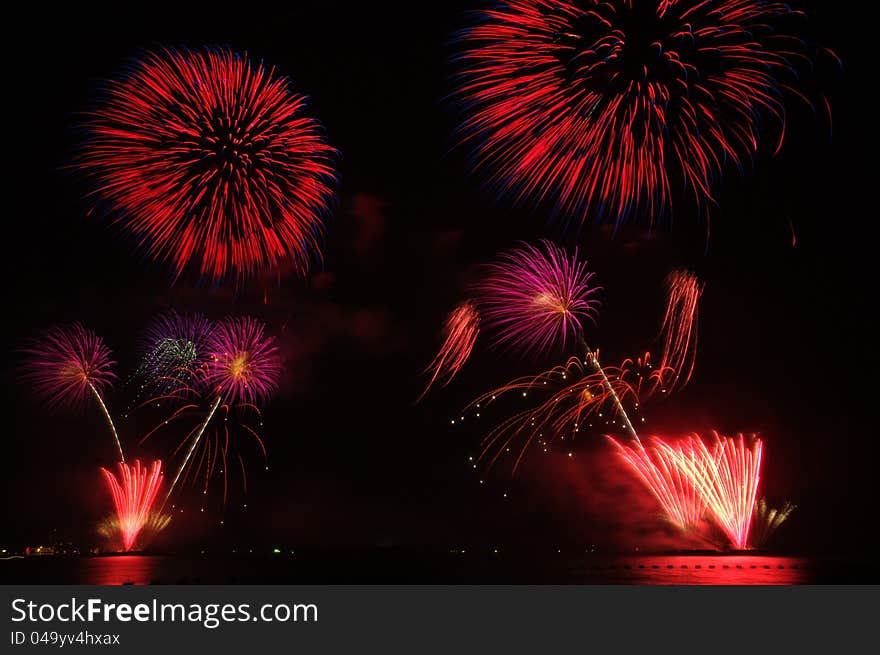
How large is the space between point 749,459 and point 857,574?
6.30 meters

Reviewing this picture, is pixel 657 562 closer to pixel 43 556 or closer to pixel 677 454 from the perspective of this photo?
pixel 677 454

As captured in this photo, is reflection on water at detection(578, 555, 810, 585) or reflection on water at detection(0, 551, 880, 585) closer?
reflection on water at detection(578, 555, 810, 585)

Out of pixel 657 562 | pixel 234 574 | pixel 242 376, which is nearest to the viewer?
pixel 242 376

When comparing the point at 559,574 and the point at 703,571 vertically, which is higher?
the point at 559,574

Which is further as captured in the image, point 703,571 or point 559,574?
point 703,571

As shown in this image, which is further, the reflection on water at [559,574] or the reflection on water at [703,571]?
the reflection on water at [559,574]

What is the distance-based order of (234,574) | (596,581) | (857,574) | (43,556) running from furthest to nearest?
(43,556) → (234,574) → (857,574) → (596,581)

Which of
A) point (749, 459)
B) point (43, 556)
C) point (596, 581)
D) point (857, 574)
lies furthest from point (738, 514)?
point (43, 556)

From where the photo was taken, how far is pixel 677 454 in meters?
27.3
